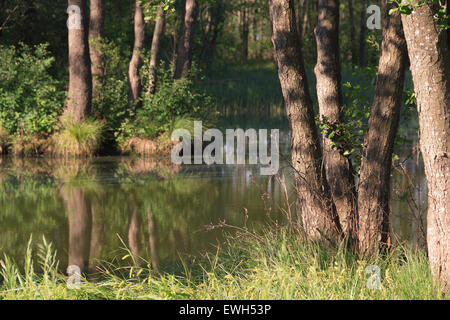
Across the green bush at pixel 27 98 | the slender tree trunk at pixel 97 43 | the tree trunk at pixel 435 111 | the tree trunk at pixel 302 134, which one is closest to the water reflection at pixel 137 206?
the tree trunk at pixel 302 134

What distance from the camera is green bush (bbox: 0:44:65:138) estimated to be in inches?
717

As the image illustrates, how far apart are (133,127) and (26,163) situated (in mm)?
2891

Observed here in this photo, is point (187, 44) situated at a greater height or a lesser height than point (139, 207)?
greater

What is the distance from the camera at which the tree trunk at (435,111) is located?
15.5 feet

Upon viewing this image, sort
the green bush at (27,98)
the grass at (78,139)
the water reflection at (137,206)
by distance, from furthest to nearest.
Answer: the green bush at (27,98) → the grass at (78,139) → the water reflection at (137,206)

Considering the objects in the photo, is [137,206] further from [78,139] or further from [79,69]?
[79,69]

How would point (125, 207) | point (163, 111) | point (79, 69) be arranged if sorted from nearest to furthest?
point (125, 207)
point (79, 69)
point (163, 111)

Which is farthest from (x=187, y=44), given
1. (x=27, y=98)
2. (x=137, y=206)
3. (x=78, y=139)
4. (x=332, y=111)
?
(x=332, y=111)

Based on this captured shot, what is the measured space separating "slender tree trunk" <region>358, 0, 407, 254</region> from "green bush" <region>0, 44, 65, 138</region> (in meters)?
13.2

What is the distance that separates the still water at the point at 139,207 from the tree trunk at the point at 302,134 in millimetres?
224

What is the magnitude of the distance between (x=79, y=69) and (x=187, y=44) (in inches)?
130

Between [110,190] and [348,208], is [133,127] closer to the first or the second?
[110,190]

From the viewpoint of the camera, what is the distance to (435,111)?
4.72 metres

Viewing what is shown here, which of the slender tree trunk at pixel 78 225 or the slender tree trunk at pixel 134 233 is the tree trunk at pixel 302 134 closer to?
the slender tree trunk at pixel 134 233
